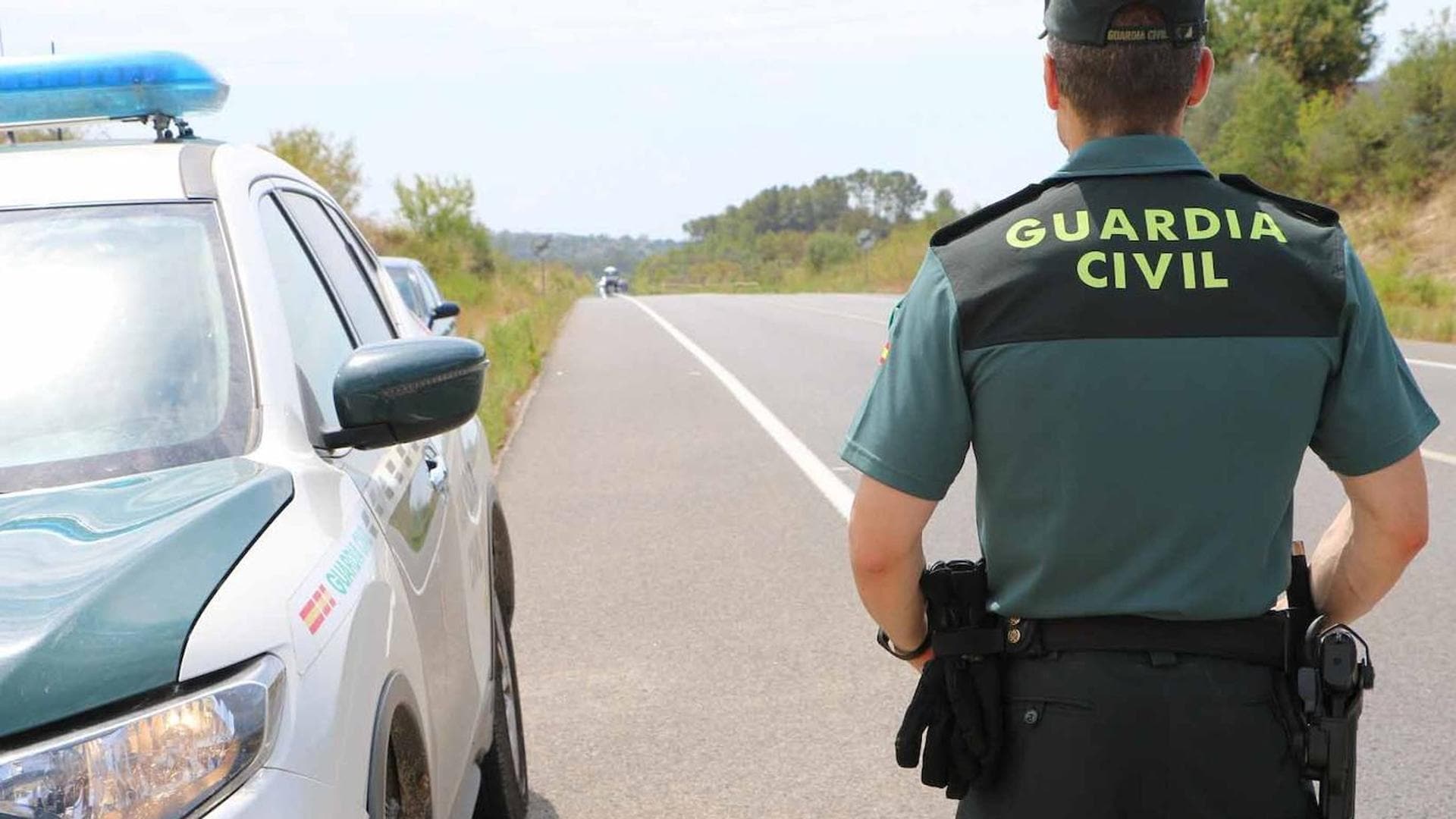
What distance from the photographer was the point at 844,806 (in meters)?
4.57

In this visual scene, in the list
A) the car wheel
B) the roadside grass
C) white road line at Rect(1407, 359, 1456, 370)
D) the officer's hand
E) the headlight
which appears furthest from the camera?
white road line at Rect(1407, 359, 1456, 370)

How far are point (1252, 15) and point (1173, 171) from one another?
162 ft

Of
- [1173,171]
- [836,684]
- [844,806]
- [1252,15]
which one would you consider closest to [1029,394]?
[1173,171]

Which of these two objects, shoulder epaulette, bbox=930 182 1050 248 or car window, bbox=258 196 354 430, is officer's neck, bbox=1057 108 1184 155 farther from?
car window, bbox=258 196 354 430

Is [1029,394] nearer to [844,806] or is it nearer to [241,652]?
[241,652]

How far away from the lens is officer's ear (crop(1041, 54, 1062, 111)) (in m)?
2.27

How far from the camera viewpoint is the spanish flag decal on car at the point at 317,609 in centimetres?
224

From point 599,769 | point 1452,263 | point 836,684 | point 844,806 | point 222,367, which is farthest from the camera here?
point 1452,263

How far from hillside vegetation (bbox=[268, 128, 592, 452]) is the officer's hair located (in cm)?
432

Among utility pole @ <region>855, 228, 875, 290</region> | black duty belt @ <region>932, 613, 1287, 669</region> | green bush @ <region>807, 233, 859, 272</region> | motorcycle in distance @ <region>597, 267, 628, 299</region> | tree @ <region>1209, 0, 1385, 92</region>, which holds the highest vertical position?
tree @ <region>1209, 0, 1385, 92</region>

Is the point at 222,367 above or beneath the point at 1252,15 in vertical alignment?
beneath

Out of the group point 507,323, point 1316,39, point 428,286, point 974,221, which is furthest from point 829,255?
point 974,221

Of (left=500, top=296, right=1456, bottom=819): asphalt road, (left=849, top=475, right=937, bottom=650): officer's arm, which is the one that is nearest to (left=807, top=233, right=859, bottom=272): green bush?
(left=500, top=296, right=1456, bottom=819): asphalt road

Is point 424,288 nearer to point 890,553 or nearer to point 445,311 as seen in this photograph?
point 445,311
